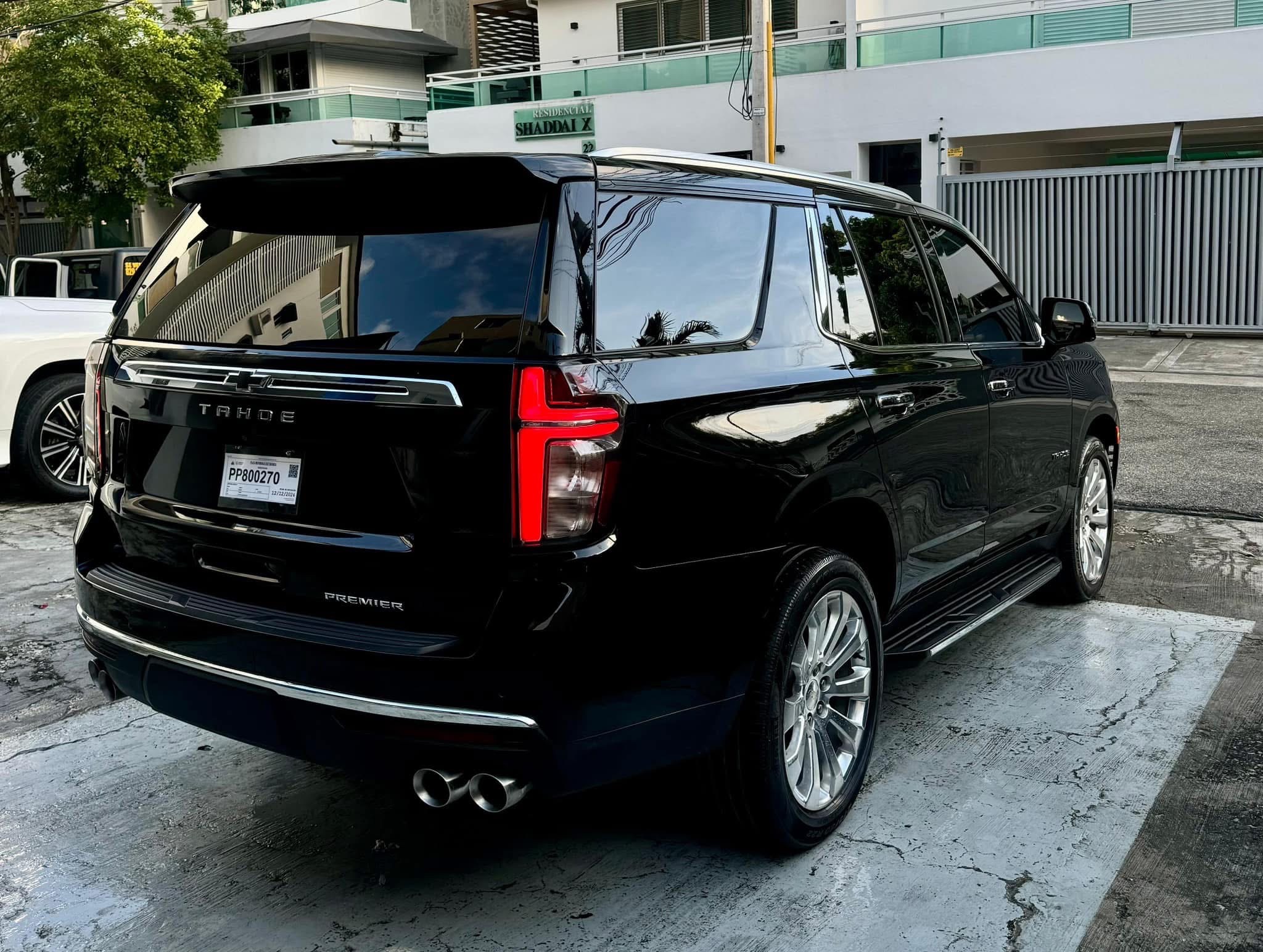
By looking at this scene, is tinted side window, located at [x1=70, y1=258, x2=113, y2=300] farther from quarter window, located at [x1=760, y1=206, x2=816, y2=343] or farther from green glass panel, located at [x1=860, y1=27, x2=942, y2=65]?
green glass panel, located at [x1=860, y1=27, x2=942, y2=65]

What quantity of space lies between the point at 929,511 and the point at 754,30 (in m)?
15.6

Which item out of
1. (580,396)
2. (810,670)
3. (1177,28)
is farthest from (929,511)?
(1177,28)

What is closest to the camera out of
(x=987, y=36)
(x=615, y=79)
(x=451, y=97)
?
(x=987, y=36)

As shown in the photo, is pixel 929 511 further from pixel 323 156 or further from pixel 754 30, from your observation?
pixel 754 30

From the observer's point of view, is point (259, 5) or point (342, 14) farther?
point (259, 5)

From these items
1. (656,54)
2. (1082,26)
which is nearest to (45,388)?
(1082,26)

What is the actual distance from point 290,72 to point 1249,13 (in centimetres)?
2566

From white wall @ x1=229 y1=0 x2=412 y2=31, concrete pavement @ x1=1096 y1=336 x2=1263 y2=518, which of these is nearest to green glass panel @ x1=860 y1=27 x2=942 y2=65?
concrete pavement @ x1=1096 y1=336 x2=1263 y2=518

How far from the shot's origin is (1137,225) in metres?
18.1

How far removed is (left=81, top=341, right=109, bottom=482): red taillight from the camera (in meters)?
3.49

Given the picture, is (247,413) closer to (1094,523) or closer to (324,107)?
(1094,523)

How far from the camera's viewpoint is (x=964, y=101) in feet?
68.8

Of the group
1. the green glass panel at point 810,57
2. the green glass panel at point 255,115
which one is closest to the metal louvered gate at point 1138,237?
the green glass panel at point 810,57

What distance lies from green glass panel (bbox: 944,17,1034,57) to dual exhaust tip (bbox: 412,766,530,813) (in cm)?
2010
